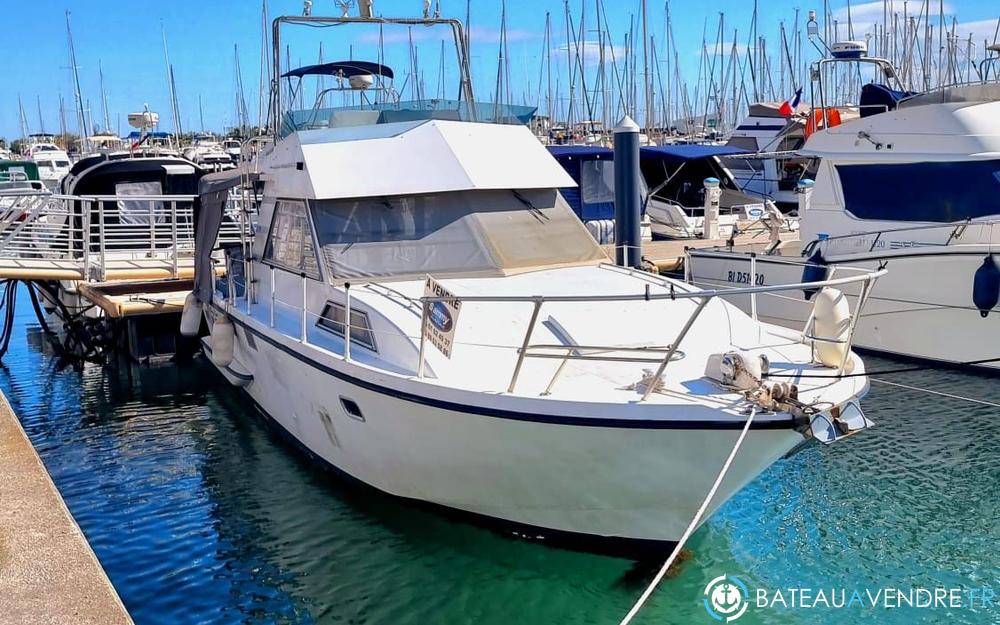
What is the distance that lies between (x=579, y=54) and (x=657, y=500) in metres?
30.9

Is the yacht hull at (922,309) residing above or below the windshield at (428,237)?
below

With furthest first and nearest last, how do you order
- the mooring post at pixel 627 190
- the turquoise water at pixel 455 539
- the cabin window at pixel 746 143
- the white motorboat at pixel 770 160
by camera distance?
the cabin window at pixel 746 143 → the white motorboat at pixel 770 160 → the mooring post at pixel 627 190 → the turquoise water at pixel 455 539

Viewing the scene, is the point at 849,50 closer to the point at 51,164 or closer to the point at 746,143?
the point at 746,143

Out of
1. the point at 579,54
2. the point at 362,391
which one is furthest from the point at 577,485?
the point at 579,54

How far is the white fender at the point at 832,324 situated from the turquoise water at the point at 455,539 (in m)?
1.62

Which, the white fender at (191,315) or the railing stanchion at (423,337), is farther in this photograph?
the white fender at (191,315)

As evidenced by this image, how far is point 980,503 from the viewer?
758 centimetres

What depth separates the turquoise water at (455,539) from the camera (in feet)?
19.6

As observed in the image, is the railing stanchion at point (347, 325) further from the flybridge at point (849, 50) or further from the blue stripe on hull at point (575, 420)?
the flybridge at point (849, 50)

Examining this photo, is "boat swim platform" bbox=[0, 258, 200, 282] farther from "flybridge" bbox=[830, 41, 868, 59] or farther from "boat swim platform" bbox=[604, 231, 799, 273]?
"flybridge" bbox=[830, 41, 868, 59]

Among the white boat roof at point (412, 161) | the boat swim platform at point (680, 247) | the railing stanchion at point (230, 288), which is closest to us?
the white boat roof at point (412, 161)

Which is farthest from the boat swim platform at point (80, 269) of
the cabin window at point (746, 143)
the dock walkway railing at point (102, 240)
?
the cabin window at point (746, 143)

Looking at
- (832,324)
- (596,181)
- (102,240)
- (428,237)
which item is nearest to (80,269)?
(102,240)

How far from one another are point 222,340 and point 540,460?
5053 millimetres
